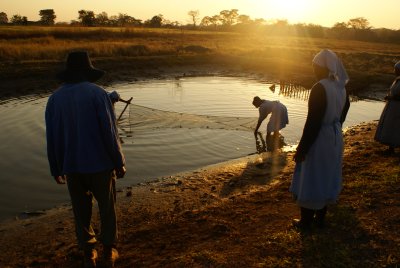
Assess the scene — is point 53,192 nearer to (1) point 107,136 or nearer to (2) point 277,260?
(1) point 107,136

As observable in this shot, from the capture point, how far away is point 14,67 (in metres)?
19.5

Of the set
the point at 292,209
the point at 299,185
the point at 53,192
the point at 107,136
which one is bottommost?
the point at 53,192

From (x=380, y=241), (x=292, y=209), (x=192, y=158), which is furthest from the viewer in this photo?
(x=192, y=158)

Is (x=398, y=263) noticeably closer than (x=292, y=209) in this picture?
Yes

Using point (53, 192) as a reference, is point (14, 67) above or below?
above

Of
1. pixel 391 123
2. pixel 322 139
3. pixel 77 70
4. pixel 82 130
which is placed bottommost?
pixel 391 123

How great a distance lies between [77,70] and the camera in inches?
125

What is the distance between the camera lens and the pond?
6742 mm

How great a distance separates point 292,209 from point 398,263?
66.2 inches

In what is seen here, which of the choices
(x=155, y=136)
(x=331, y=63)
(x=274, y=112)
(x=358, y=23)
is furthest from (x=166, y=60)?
(x=358, y=23)

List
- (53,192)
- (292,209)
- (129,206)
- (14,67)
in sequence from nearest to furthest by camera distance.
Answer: (292,209) → (129,206) → (53,192) → (14,67)

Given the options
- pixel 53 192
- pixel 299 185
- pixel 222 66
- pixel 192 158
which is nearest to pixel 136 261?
pixel 299 185

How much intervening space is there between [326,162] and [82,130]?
2.30 metres

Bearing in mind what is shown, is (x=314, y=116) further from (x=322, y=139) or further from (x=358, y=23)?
(x=358, y=23)
